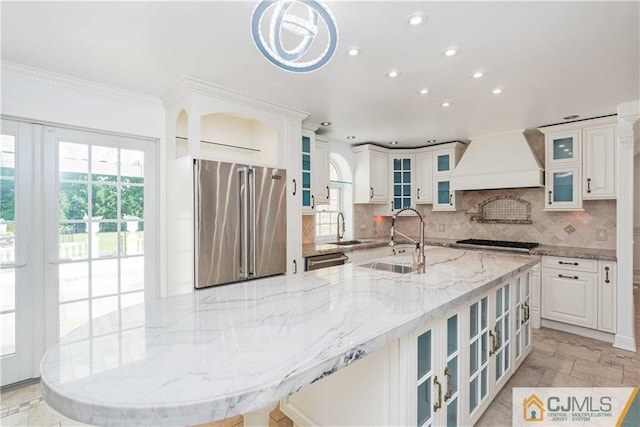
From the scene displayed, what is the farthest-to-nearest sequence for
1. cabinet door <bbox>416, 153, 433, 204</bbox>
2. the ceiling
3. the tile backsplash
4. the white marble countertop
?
cabinet door <bbox>416, 153, 433, 204</bbox> < the tile backsplash < the ceiling < the white marble countertop

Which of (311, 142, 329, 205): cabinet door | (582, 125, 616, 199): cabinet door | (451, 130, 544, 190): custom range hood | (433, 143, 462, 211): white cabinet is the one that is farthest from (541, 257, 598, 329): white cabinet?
(311, 142, 329, 205): cabinet door

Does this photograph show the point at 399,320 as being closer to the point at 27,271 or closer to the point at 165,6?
the point at 165,6

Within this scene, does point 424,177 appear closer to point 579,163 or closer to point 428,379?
point 579,163

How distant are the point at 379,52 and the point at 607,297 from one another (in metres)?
3.42

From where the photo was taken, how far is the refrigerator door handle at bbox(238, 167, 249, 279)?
279cm

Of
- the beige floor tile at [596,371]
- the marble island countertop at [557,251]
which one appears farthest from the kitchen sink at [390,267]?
the beige floor tile at [596,371]

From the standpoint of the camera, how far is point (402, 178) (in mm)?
5156

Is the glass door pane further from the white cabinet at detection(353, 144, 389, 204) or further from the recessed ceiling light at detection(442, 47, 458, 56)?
the white cabinet at detection(353, 144, 389, 204)

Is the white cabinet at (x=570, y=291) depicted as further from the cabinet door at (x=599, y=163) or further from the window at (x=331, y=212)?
the window at (x=331, y=212)

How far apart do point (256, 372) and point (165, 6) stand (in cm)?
181

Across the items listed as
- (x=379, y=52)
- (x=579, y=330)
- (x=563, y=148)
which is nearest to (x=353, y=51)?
(x=379, y=52)

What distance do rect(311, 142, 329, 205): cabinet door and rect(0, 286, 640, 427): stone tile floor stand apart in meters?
2.60

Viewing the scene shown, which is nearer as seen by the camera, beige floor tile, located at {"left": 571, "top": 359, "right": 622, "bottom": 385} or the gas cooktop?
beige floor tile, located at {"left": 571, "top": 359, "right": 622, "bottom": 385}

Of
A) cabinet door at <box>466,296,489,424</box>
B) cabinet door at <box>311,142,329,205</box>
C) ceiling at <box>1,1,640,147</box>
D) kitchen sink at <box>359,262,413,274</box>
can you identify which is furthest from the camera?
cabinet door at <box>311,142,329,205</box>
